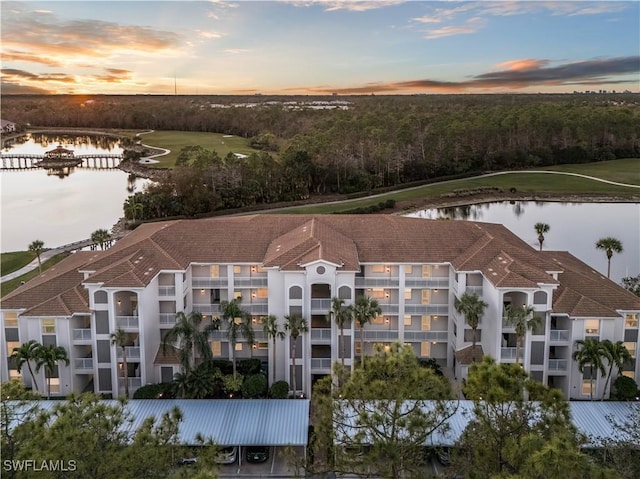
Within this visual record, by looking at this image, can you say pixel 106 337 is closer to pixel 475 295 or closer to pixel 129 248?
pixel 129 248

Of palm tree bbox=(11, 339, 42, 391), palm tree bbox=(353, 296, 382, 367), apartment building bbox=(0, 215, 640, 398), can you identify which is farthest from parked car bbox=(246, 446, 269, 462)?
palm tree bbox=(11, 339, 42, 391)

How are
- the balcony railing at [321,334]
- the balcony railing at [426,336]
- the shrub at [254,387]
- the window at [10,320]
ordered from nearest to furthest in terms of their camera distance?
the shrub at [254,387] → the window at [10,320] → the balcony railing at [321,334] → the balcony railing at [426,336]

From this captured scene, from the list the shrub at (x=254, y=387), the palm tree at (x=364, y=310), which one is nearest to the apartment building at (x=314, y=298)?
the palm tree at (x=364, y=310)

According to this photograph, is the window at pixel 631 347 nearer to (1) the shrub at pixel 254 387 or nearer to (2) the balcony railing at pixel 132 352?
(1) the shrub at pixel 254 387

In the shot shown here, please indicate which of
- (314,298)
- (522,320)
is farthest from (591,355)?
(314,298)

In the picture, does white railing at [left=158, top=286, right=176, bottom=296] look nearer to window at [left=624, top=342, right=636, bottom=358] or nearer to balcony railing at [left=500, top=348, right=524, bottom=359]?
balcony railing at [left=500, top=348, right=524, bottom=359]

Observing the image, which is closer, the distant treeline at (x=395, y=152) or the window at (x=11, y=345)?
the window at (x=11, y=345)

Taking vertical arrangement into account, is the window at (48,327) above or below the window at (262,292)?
below

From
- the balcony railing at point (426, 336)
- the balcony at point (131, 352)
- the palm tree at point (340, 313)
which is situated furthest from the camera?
the balcony railing at point (426, 336)
